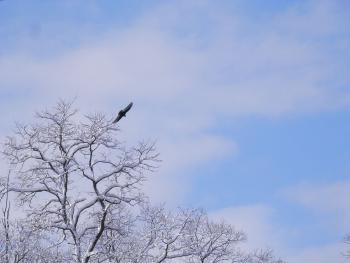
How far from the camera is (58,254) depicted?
85.5 ft

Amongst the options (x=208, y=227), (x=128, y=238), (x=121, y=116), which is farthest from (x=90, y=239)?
(x=208, y=227)

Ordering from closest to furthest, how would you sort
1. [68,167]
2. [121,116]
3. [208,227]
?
Result: 1. [121,116]
2. [68,167]
3. [208,227]

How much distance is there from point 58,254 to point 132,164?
6378 millimetres

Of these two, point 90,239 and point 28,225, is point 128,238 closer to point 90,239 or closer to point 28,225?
point 90,239

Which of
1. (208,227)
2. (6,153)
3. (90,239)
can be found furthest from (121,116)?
(208,227)

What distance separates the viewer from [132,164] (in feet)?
73.6

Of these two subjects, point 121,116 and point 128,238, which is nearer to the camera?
point 121,116

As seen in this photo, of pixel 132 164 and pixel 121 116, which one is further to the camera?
pixel 132 164

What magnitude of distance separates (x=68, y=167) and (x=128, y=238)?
5327 millimetres

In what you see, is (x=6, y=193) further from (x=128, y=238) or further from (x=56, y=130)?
(x=128, y=238)

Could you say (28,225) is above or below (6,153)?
below

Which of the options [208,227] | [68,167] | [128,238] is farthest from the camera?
[208,227]

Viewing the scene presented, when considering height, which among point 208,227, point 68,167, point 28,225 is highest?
point 208,227

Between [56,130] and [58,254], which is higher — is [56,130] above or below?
above
